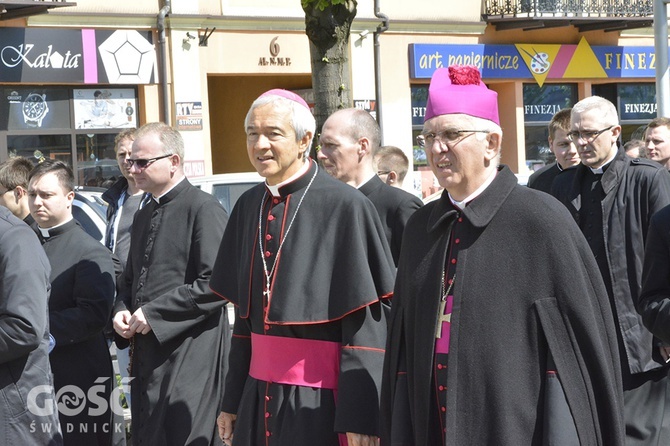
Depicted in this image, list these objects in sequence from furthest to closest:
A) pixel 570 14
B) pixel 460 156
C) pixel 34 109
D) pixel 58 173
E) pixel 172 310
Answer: pixel 570 14, pixel 34 109, pixel 58 173, pixel 172 310, pixel 460 156

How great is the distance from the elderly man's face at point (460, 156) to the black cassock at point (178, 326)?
2.33 metres

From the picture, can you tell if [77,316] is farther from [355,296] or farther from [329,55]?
[329,55]

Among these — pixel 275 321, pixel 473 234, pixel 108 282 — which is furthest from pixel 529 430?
pixel 108 282

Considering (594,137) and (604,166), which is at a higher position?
(594,137)

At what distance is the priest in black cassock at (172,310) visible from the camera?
575 centimetres

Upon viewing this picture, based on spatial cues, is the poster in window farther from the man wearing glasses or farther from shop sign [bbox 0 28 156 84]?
the man wearing glasses

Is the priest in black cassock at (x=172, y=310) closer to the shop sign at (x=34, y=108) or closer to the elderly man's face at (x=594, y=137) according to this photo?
the elderly man's face at (x=594, y=137)

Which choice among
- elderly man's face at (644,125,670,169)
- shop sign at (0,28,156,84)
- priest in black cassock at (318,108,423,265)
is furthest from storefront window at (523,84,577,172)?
priest in black cassock at (318,108,423,265)

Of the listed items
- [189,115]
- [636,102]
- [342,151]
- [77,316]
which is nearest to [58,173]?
[77,316]

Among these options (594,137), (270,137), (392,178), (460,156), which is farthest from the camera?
(392,178)

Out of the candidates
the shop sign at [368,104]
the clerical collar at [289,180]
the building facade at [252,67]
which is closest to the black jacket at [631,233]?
the clerical collar at [289,180]

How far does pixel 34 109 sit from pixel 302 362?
15995mm

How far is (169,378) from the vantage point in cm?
584

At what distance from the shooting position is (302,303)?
4.47 m
